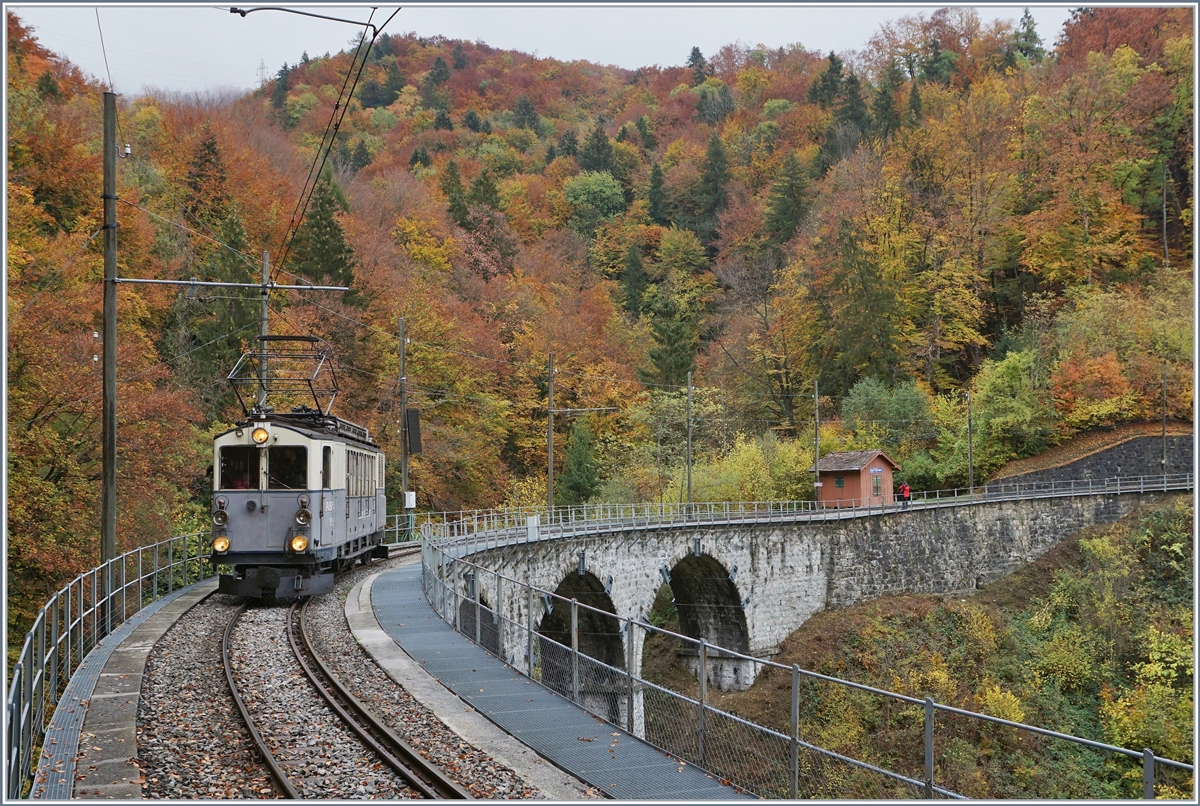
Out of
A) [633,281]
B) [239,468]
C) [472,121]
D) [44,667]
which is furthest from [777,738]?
[472,121]

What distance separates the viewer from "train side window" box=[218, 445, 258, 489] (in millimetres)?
18625

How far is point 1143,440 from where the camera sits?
53562 mm

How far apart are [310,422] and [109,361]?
4.72 m

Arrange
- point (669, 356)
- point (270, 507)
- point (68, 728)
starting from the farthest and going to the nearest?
point (669, 356) → point (270, 507) → point (68, 728)

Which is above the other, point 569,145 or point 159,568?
point 569,145

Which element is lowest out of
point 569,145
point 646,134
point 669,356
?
point 669,356

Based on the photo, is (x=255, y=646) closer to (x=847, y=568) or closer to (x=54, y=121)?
(x=54, y=121)

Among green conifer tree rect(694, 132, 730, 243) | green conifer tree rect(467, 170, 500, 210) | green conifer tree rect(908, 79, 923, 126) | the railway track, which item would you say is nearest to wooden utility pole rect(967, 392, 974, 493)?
green conifer tree rect(908, 79, 923, 126)

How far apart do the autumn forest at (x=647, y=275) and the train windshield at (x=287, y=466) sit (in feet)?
18.9

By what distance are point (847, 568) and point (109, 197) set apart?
35130 millimetres

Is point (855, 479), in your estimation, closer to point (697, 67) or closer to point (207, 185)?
point (207, 185)

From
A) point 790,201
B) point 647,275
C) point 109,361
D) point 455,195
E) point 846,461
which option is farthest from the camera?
point 647,275

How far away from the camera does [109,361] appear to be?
1623cm

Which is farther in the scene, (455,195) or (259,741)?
(455,195)
